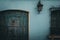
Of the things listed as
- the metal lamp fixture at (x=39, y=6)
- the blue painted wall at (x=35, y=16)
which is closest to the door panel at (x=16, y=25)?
the blue painted wall at (x=35, y=16)

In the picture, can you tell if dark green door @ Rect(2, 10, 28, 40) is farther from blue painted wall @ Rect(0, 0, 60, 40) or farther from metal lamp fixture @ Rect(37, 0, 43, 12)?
metal lamp fixture @ Rect(37, 0, 43, 12)

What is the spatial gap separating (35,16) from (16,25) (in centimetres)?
89

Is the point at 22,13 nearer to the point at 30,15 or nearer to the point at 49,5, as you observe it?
the point at 30,15

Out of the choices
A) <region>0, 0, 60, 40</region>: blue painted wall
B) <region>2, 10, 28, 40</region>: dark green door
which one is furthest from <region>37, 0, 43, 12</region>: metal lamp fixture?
<region>2, 10, 28, 40</region>: dark green door

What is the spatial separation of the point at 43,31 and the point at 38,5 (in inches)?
43.8

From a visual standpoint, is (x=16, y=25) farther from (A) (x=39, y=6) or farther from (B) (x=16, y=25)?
(A) (x=39, y=6)

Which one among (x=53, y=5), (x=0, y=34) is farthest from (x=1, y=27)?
(x=53, y=5)

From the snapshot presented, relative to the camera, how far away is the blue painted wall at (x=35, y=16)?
8102mm

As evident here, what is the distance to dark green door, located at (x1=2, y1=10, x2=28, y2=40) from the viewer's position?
8227mm

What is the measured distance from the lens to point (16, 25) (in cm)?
826

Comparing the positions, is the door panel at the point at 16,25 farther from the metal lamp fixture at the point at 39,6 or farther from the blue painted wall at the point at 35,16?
the metal lamp fixture at the point at 39,6

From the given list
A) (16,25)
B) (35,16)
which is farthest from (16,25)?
(35,16)

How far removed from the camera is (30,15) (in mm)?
8117

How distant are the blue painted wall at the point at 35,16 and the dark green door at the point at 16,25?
0.24m
